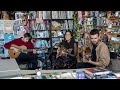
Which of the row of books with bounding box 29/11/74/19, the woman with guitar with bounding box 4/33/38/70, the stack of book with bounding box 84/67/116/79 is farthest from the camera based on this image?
the row of books with bounding box 29/11/74/19

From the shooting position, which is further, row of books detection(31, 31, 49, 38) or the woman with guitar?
row of books detection(31, 31, 49, 38)

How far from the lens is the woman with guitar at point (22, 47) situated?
4.18 metres

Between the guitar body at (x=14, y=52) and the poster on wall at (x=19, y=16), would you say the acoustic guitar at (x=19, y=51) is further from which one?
the poster on wall at (x=19, y=16)

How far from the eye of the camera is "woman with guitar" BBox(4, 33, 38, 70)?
13.7 ft

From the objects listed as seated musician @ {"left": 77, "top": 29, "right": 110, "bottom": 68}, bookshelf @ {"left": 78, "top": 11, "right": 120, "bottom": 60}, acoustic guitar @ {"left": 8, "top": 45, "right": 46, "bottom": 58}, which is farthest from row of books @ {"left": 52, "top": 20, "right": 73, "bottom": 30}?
seated musician @ {"left": 77, "top": 29, "right": 110, "bottom": 68}

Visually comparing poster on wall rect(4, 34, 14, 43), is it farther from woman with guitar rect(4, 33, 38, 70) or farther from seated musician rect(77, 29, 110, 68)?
seated musician rect(77, 29, 110, 68)

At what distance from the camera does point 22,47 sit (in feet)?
14.0

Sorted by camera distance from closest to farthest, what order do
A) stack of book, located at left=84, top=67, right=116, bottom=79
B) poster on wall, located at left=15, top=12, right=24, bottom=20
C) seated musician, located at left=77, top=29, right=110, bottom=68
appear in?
stack of book, located at left=84, top=67, right=116, bottom=79 < seated musician, located at left=77, top=29, right=110, bottom=68 < poster on wall, located at left=15, top=12, right=24, bottom=20

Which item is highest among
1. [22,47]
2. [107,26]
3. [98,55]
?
[107,26]

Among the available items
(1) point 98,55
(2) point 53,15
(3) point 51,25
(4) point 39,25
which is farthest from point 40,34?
(1) point 98,55

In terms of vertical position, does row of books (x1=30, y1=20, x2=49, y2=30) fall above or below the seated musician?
above

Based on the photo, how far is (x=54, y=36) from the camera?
463cm

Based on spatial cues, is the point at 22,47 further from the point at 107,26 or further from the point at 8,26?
the point at 107,26
